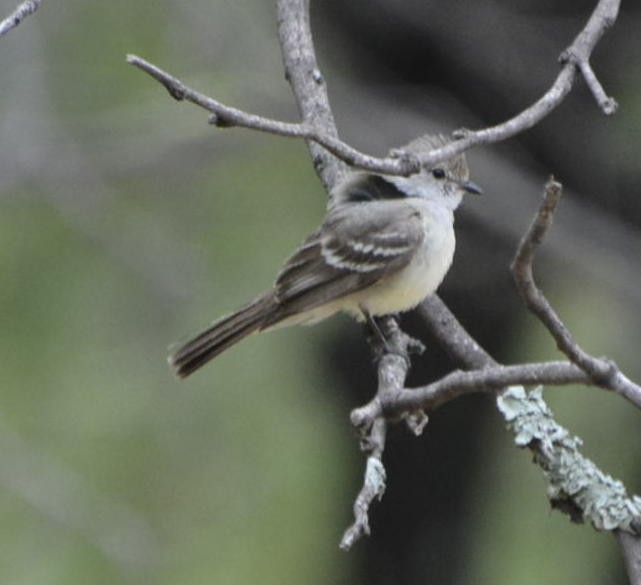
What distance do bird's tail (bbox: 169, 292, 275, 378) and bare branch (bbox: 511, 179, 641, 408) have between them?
6.87ft

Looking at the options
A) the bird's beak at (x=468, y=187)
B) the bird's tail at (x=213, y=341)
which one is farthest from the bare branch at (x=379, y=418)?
the bird's beak at (x=468, y=187)

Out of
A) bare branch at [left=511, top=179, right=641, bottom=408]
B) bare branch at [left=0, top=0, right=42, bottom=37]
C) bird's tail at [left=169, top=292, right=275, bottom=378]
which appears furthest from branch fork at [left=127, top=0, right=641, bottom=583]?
bird's tail at [left=169, top=292, right=275, bottom=378]

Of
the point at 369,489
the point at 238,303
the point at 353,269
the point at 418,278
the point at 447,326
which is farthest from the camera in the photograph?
the point at 238,303

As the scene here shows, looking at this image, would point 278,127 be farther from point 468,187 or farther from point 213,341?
point 468,187

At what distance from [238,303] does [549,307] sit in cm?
713

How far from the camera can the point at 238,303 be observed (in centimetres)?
1030

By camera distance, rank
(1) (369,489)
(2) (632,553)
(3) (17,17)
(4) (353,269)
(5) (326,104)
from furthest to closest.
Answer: (4) (353,269) < (5) (326,104) < (2) (632,553) < (3) (17,17) < (1) (369,489)

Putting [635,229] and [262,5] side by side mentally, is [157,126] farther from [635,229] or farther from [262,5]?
[635,229]

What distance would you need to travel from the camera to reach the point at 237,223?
374 inches

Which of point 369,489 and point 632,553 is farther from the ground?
point 369,489

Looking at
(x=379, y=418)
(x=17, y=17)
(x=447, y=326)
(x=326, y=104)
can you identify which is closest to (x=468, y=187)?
(x=326, y=104)

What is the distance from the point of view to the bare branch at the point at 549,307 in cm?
310

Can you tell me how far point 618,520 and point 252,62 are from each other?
4.68m

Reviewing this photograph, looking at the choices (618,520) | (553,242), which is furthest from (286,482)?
(618,520)
